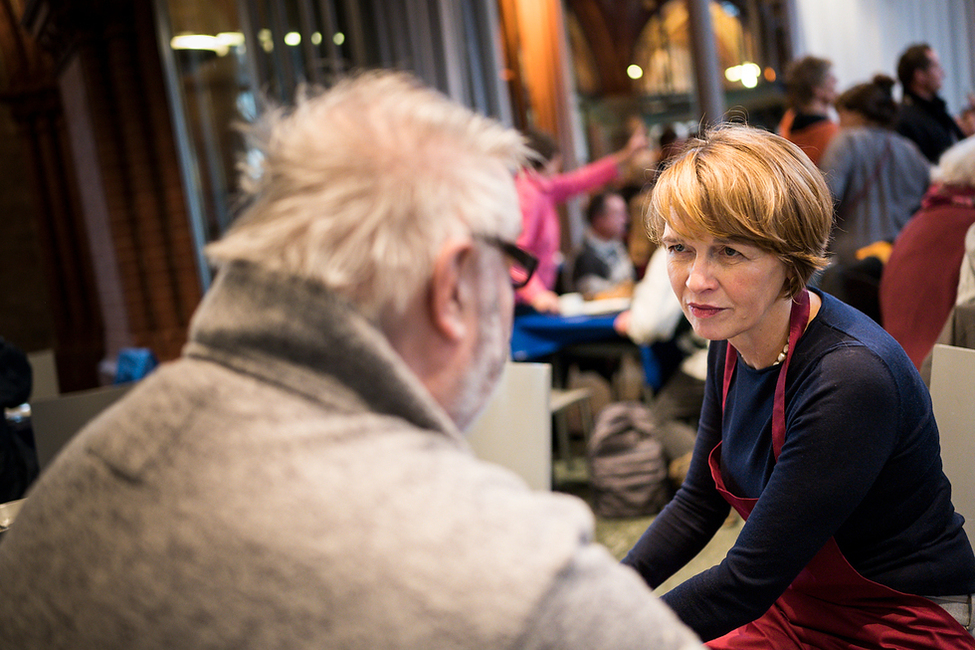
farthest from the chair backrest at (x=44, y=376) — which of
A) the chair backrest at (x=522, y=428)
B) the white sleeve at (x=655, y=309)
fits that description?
the chair backrest at (x=522, y=428)

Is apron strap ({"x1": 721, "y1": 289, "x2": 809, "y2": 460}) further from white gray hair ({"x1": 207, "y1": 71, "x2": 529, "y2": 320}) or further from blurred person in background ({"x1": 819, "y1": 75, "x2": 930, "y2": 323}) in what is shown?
blurred person in background ({"x1": 819, "y1": 75, "x2": 930, "y2": 323})

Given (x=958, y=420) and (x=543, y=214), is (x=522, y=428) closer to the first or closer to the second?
(x=958, y=420)

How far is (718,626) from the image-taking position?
114cm

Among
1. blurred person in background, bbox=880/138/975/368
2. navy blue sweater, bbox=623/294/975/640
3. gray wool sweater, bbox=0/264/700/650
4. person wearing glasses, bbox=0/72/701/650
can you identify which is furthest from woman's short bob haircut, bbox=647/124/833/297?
blurred person in background, bbox=880/138/975/368

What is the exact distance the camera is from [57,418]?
2.82m

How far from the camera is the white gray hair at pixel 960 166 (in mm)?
2542

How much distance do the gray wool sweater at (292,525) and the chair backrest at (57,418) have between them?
2.43m

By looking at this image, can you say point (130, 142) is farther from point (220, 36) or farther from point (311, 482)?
point (311, 482)

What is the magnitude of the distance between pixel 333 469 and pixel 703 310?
85 centimetres

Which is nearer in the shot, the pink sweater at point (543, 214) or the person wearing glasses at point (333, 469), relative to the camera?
the person wearing glasses at point (333, 469)

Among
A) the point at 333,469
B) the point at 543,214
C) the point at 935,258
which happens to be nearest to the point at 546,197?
the point at 543,214

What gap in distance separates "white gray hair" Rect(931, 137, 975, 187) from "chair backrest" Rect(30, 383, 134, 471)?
2.95 metres

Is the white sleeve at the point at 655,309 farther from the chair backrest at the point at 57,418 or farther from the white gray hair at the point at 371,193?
the white gray hair at the point at 371,193

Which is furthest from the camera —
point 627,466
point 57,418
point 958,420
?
point 627,466
